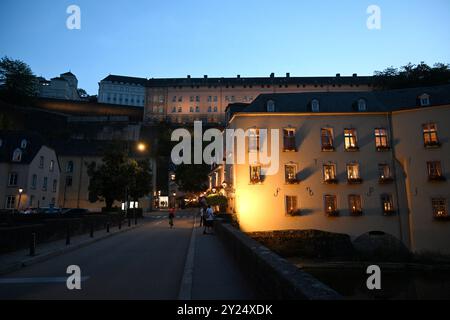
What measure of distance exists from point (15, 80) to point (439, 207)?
10145cm

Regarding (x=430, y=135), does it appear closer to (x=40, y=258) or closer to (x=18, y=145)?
(x=40, y=258)

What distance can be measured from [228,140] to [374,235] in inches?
658

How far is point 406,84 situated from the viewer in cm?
6184

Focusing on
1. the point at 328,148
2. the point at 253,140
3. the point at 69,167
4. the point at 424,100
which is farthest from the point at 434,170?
the point at 69,167

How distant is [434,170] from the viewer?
92.6 feet

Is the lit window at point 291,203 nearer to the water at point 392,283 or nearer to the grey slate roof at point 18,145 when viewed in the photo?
the water at point 392,283

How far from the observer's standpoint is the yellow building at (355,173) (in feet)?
92.2

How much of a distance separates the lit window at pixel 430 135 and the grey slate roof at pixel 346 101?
2.55m

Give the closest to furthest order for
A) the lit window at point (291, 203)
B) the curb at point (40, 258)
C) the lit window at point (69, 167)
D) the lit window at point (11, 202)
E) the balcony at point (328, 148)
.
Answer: the curb at point (40, 258), the lit window at point (291, 203), the balcony at point (328, 148), the lit window at point (11, 202), the lit window at point (69, 167)

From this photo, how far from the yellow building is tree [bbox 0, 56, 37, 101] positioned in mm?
81185

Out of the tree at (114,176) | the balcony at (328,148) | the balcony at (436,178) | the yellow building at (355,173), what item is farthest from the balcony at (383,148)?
the tree at (114,176)

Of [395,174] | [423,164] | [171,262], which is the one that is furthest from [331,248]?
[171,262]

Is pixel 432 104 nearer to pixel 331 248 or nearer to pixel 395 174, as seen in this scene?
pixel 395 174

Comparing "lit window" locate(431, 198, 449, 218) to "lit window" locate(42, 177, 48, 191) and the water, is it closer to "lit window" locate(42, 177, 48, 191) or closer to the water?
the water
